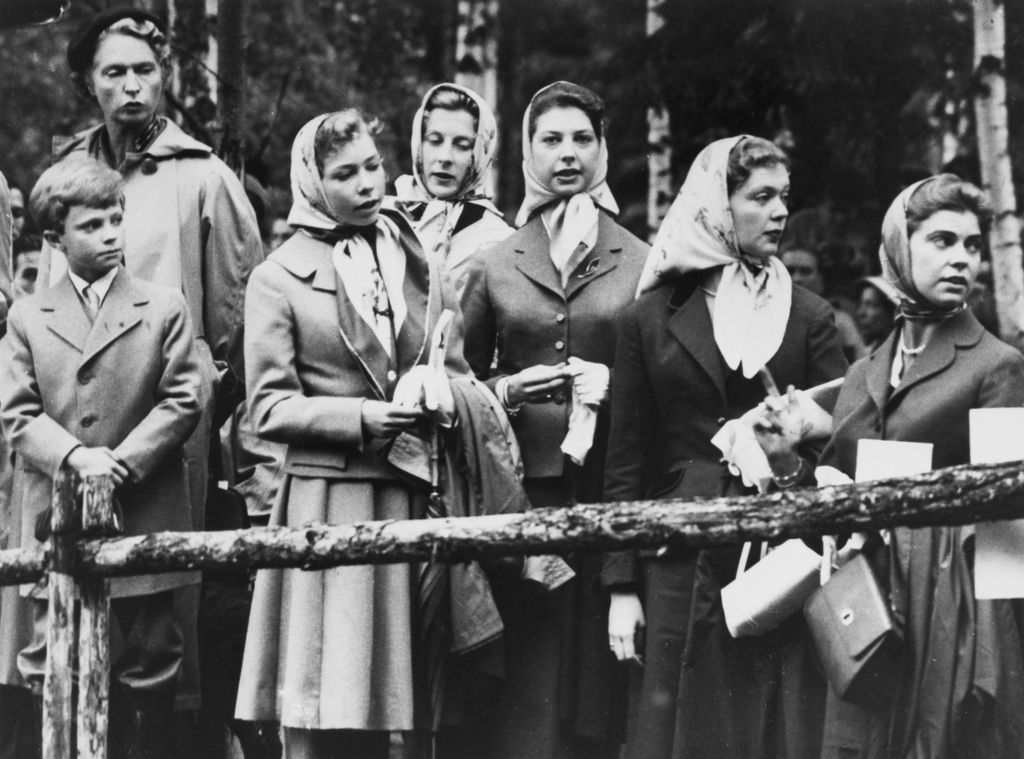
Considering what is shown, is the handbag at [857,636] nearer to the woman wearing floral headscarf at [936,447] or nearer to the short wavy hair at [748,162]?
the woman wearing floral headscarf at [936,447]

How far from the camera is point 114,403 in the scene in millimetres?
6863

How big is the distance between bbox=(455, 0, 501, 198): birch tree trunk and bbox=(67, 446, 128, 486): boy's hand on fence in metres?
7.77

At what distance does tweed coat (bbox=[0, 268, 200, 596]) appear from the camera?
678 centimetres

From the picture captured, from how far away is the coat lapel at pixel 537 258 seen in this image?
277 inches

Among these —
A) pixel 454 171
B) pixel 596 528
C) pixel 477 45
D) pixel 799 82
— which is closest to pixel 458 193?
pixel 454 171

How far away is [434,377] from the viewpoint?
6.42 m

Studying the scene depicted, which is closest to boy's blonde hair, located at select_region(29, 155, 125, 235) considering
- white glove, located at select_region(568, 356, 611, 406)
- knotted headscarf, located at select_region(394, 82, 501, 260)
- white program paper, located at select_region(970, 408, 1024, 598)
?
knotted headscarf, located at select_region(394, 82, 501, 260)

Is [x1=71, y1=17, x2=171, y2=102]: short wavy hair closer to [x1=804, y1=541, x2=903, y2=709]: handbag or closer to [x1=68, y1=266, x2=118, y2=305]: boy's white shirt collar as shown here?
[x1=68, y1=266, x2=118, y2=305]: boy's white shirt collar

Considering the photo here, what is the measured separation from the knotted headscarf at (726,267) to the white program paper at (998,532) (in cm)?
105

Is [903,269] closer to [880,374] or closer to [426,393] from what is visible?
[880,374]

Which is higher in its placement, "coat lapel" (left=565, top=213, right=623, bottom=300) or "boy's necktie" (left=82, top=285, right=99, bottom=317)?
"coat lapel" (left=565, top=213, right=623, bottom=300)

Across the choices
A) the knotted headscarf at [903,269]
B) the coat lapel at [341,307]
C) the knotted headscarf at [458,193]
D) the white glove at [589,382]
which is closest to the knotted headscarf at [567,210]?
the knotted headscarf at [458,193]

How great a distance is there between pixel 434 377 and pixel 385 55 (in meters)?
15.9

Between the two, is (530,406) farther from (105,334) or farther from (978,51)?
(978,51)
